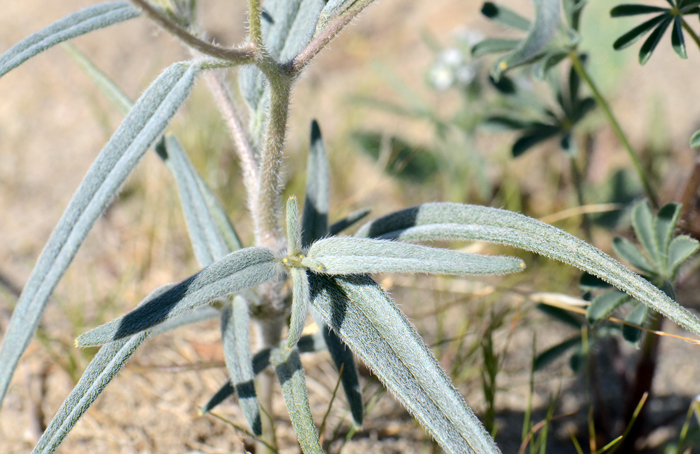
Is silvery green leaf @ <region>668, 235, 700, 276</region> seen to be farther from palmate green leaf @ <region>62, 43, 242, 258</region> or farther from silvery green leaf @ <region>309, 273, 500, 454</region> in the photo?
palmate green leaf @ <region>62, 43, 242, 258</region>

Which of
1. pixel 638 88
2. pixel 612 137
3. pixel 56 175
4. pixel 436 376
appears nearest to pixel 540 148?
pixel 612 137

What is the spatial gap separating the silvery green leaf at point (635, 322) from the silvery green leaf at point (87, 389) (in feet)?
3.55

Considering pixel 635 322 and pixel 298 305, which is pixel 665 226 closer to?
pixel 635 322

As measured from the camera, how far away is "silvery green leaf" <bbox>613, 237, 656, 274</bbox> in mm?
1403

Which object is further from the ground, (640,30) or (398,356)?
(640,30)

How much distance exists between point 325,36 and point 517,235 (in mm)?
504

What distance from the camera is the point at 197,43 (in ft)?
2.90

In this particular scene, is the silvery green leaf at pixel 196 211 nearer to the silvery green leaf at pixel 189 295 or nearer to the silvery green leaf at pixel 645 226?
the silvery green leaf at pixel 189 295

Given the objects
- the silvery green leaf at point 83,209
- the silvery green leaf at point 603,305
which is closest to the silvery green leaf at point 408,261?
the silvery green leaf at point 83,209

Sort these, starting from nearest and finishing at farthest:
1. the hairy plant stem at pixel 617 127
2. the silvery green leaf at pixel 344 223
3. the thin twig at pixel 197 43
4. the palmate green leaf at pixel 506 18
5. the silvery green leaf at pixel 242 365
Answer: the thin twig at pixel 197 43 → the silvery green leaf at pixel 242 365 → the silvery green leaf at pixel 344 223 → the hairy plant stem at pixel 617 127 → the palmate green leaf at pixel 506 18

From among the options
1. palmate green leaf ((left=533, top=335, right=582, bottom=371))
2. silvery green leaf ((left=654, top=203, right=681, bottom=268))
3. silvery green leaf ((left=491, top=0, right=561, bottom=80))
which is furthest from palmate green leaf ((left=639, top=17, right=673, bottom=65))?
palmate green leaf ((left=533, top=335, right=582, bottom=371))

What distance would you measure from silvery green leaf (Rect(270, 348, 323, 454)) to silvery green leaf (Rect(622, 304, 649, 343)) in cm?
79

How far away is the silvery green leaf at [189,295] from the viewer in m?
0.93

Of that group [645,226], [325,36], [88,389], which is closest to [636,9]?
[645,226]
